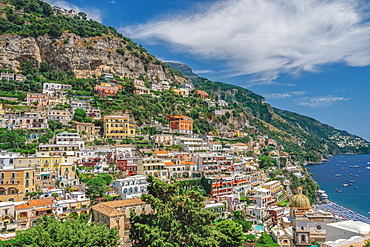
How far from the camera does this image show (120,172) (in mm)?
43719

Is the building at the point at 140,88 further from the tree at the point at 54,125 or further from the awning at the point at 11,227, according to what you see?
the awning at the point at 11,227

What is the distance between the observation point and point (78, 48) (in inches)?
3447

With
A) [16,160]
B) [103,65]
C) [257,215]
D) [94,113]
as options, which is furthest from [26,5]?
[257,215]

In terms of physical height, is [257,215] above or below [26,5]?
below

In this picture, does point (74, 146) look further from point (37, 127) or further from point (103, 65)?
point (103, 65)

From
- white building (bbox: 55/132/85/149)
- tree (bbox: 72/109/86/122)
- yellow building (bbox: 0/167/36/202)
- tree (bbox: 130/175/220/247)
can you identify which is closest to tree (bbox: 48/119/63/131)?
tree (bbox: 72/109/86/122)

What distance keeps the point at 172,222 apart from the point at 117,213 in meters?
10.3

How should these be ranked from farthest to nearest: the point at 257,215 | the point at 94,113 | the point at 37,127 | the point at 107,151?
the point at 94,113 < the point at 37,127 < the point at 107,151 < the point at 257,215

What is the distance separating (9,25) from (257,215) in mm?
83697

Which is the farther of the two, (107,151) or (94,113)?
(94,113)

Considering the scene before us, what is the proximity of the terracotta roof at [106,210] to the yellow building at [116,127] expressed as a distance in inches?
1059

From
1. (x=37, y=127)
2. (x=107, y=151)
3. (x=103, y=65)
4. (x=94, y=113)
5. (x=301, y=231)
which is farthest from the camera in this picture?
(x=103, y=65)

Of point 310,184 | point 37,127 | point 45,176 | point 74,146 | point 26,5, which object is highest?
point 26,5

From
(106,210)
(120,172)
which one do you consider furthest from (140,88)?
(106,210)
